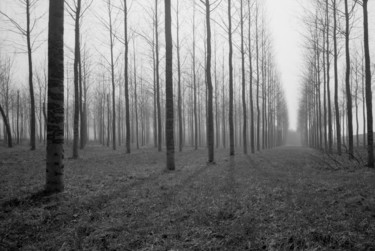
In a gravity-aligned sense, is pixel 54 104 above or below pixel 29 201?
above

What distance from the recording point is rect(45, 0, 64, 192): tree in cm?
557

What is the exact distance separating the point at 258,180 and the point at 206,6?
9.70m

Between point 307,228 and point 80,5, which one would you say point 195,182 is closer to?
point 307,228

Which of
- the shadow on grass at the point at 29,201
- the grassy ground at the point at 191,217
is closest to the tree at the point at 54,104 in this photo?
the shadow on grass at the point at 29,201

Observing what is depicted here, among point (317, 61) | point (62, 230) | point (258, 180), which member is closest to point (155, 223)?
point (62, 230)

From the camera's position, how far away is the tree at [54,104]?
5570mm

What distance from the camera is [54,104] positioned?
5.60 meters

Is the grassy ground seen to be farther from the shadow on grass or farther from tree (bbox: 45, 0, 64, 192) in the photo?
tree (bbox: 45, 0, 64, 192)

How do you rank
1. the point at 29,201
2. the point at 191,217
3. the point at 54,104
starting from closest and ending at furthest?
the point at 191,217
the point at 29,201
the point at 54,104

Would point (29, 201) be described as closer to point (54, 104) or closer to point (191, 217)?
point (54, 104)

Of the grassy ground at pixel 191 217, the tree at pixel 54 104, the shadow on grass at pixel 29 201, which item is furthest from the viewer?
the tree at pixel 54 104

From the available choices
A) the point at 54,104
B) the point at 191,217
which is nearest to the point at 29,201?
the point at 54,104

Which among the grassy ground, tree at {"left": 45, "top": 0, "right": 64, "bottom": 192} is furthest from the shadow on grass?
tree at {"left": 45, "top": 0, "right": 64, "bottom": 192}

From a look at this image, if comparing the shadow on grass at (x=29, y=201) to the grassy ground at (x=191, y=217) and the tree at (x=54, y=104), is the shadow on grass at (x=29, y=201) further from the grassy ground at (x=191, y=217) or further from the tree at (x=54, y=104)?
the tree at (x=54, y=104)
